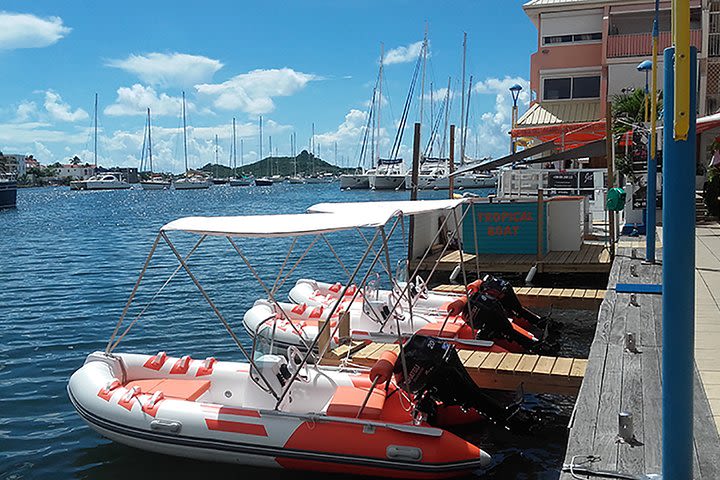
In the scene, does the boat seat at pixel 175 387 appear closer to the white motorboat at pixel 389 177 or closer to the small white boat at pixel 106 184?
the white motorboat at pixel 389 177

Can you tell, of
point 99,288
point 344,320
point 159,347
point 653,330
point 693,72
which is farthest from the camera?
point 99,288

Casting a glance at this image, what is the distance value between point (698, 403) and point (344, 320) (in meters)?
5.64

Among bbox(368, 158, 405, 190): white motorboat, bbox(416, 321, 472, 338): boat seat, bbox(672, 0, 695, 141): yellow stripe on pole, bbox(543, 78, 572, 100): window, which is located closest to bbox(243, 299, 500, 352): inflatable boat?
bbox(416, 321, 472, 338): boat seat

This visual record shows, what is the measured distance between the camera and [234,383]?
8.45 metres

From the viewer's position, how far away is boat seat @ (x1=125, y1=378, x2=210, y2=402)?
27.1ft

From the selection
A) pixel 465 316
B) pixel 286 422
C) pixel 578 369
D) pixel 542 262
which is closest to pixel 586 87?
pixel 542 262

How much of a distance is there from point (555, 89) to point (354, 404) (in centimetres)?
2770

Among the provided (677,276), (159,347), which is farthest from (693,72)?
(159,347)

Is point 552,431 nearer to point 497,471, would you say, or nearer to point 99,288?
point 497,471

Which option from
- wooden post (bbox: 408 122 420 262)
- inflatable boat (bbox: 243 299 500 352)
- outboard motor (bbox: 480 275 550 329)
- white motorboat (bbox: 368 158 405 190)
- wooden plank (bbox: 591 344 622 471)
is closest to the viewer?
wooden plank (bbox: 591 344 622 471)

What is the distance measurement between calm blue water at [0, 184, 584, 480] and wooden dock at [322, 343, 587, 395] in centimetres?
66

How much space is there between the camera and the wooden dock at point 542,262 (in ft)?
49.2

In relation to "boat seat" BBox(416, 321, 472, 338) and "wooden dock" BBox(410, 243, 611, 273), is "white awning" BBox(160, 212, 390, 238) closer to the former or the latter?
"boat seat" BBox(416, 321, 472, 338)

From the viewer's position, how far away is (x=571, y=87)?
31.9m
